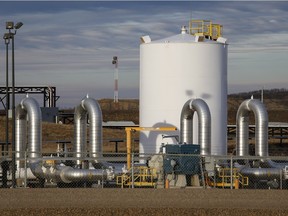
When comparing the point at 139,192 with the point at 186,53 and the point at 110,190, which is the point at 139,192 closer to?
the point at 110,190

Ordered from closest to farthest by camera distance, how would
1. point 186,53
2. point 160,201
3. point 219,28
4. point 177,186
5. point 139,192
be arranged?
1. point 160,201
2. point 139,192
3. point 177,186
4. point 186,53
5. point 219,28

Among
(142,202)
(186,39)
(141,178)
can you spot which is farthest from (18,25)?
(142,202)

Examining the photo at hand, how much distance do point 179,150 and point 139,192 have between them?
6.49 m

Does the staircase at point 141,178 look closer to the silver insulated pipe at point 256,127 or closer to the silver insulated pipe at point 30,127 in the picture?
the silver insulated pipe at point 30,127

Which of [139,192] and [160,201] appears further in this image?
[139,192]

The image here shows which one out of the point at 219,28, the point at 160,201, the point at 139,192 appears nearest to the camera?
the point at 160,201

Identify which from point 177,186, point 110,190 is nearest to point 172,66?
point 177,186

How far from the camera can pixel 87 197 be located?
91.0ft

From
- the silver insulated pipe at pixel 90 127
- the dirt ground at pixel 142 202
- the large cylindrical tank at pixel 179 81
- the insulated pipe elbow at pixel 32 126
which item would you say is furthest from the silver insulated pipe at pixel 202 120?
the dirt ground at pixel 142 202

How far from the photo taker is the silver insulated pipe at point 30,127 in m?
40.1

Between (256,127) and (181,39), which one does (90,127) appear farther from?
(256,127)

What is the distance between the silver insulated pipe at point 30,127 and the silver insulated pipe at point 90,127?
6.82 ft

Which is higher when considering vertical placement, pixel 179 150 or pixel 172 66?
pixel 172 66

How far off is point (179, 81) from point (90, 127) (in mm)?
5936
